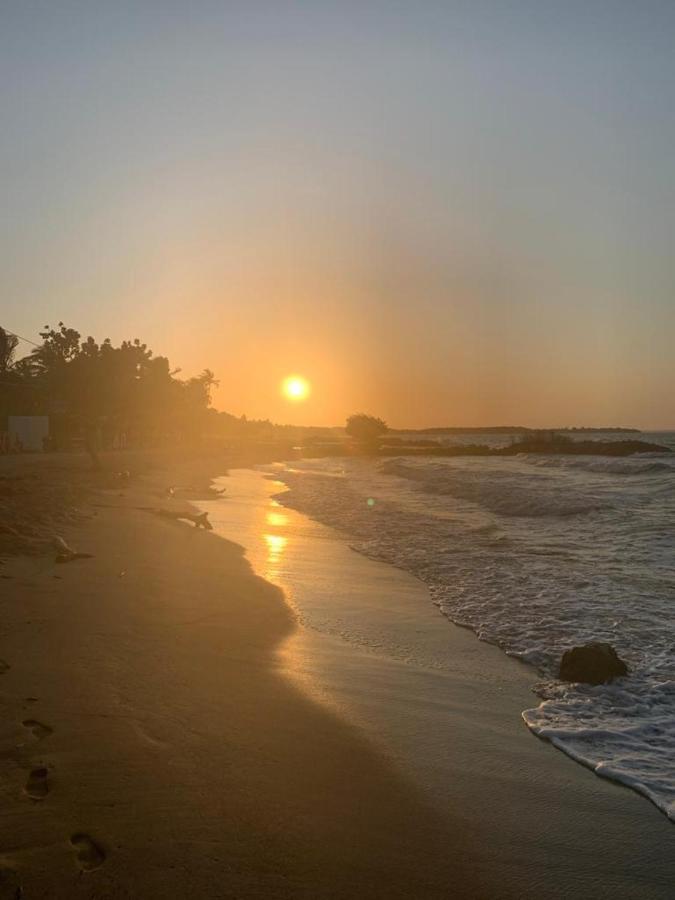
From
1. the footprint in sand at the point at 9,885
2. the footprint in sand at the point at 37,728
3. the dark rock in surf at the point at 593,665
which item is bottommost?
the dark rock in surf at the point at 593,665

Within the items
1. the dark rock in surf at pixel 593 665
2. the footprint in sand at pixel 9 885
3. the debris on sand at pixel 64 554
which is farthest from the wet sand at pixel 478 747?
the debris on sand at pixel 64 554

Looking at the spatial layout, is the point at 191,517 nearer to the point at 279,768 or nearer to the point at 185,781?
the point at 279,768

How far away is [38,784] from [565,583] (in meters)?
9.03

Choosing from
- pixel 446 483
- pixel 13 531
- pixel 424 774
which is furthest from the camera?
pixel 446 483

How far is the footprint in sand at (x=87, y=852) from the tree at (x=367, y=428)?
4114 inches

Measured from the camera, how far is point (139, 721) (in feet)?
14.8

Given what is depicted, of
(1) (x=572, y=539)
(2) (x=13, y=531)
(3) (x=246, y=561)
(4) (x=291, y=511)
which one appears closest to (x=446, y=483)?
(4) (x=291, y=511)

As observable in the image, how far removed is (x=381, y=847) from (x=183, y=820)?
1.00 meters

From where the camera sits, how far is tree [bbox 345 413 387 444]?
355ft

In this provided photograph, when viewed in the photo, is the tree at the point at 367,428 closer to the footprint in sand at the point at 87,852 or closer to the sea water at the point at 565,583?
the sea water at the point at 565,583

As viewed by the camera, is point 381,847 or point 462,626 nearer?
point 381,847

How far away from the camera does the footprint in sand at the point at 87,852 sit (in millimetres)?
2936

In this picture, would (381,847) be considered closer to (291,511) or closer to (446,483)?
(291,511)

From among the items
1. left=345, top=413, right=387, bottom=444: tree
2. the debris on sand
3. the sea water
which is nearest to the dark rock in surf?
the sea water
